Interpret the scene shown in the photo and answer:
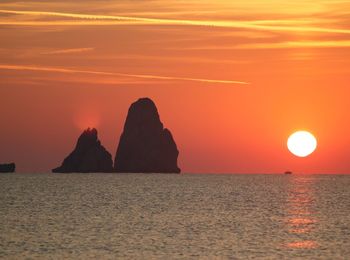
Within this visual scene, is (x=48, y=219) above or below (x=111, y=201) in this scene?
below

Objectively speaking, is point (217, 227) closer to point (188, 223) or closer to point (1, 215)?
point (188, 223)

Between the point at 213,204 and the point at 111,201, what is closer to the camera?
the point at 213,204

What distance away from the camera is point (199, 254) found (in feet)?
246

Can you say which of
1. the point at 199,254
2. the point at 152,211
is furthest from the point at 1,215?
the point at 199,254

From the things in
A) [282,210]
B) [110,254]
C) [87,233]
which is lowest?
[110,254]

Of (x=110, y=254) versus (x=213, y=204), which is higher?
(x=213, y=204)

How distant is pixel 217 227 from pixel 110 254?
28.6 metres

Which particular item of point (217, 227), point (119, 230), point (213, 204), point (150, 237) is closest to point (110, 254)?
point (150, 237)

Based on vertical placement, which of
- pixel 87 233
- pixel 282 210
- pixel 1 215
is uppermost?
pixel 282 210

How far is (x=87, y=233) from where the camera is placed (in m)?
91.9

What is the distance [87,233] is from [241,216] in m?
32.6

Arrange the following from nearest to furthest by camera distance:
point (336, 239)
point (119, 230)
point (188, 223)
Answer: point (336, 239) < point (119, 230) < point (188, 223)

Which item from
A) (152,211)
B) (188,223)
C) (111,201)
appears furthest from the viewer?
(111,201)

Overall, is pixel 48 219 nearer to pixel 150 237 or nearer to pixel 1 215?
pixel 1 215
